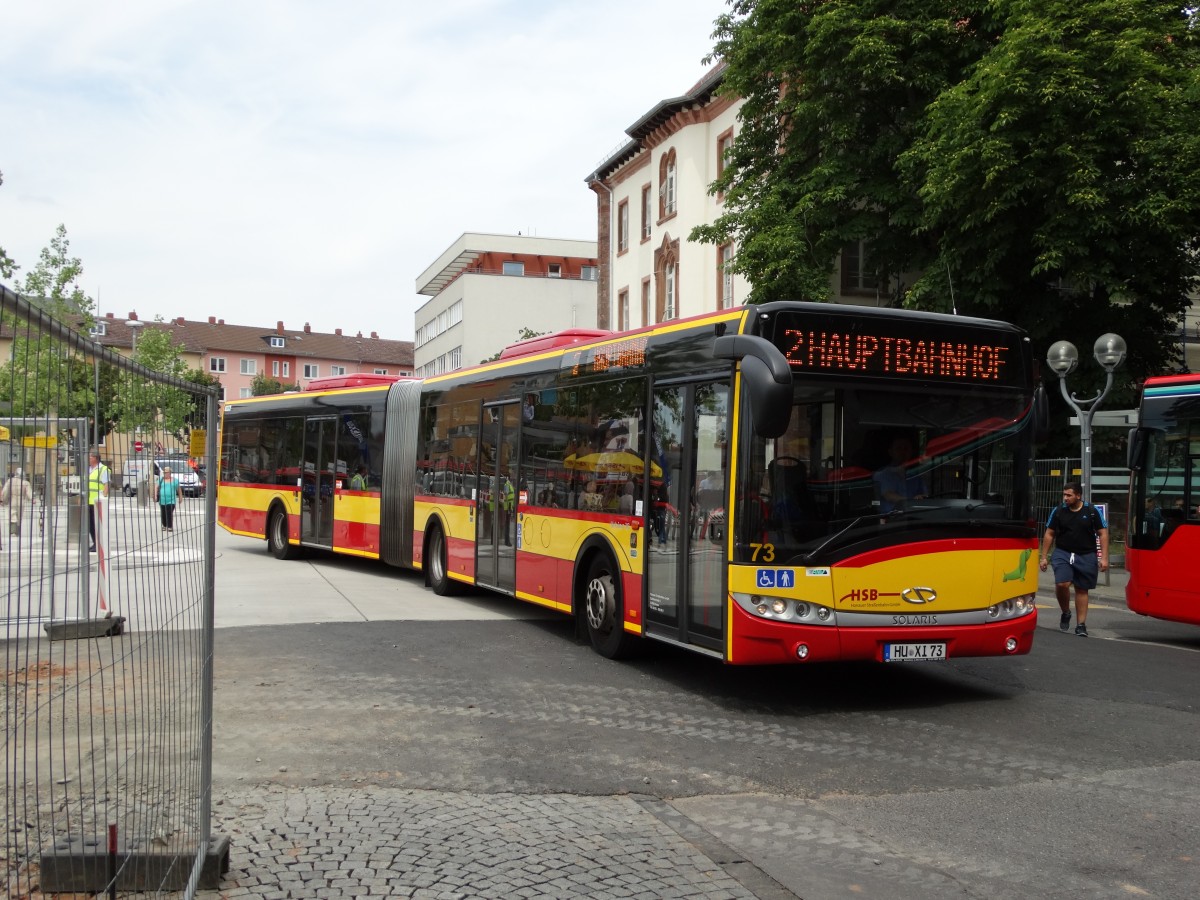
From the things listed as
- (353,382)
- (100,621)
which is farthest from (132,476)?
(353,382)

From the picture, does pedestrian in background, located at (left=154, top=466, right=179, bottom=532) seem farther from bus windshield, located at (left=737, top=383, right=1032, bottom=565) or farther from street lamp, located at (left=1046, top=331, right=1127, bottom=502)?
street lamp, located at (left=1046, top=331, right=1127, bottom=502)

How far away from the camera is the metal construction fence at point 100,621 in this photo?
2996mm

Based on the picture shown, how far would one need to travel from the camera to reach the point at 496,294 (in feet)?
254

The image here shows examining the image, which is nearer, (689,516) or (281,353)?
(689,516)

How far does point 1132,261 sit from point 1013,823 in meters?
20.7

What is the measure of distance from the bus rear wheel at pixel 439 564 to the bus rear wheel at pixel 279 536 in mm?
6245

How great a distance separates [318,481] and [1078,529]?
12616 mm

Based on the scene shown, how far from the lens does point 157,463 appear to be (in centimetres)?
424

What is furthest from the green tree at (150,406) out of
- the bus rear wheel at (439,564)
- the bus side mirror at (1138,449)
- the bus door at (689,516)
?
the bus side mirror at (1138,449)

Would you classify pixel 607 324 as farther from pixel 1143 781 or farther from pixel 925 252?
pixel 1143 781

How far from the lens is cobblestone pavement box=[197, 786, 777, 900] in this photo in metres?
4.91

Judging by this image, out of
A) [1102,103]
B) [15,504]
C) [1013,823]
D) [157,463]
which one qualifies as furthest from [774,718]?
[1102,103]

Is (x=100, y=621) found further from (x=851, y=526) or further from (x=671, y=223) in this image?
(x=671, y=223)

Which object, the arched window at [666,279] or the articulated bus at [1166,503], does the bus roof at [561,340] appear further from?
the arched window at [666,279]
